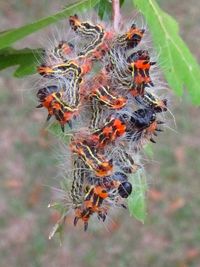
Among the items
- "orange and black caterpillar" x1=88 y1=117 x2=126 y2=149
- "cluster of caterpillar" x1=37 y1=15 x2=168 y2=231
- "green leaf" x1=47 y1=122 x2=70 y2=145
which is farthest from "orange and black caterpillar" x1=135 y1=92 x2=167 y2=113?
"green leaf" x1=47 y1=122 x2=70 y2=145

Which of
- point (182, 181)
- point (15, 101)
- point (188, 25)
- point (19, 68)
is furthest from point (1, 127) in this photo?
point (19, 68)

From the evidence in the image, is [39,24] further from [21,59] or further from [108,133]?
[108,133]

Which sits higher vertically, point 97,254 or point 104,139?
point 104,139

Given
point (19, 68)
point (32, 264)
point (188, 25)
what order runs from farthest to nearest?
point (188, 25)
point (32, 264)
point (19, 68)

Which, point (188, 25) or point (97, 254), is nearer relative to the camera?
point (97, 254)

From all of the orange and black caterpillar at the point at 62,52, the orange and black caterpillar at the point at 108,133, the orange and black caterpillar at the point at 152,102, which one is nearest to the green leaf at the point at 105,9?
the orange and black caterpillar at the point at 62,52

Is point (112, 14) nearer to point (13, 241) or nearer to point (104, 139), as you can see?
point (104, 139)

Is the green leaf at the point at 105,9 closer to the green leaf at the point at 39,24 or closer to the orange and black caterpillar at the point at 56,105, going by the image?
the green leaf at the point at 39,24

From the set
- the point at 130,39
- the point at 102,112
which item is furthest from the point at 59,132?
the point at 130,39
